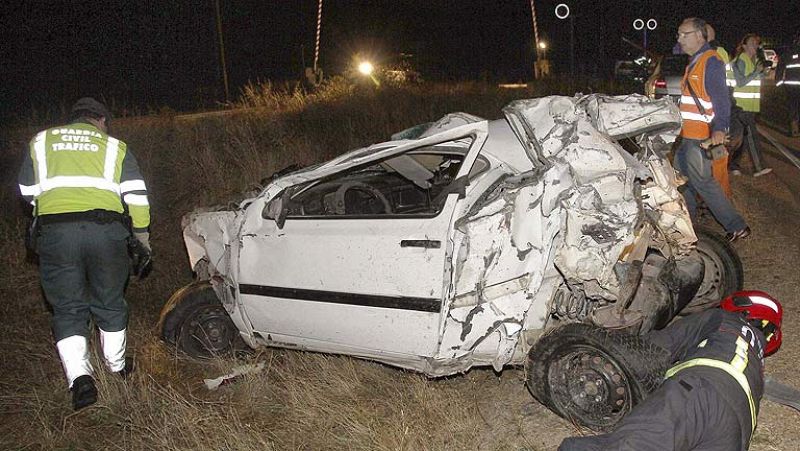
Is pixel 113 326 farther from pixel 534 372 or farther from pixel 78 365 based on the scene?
pixel 534 372

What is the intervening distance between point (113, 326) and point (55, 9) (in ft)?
80.9

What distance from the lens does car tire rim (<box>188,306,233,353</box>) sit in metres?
4.65

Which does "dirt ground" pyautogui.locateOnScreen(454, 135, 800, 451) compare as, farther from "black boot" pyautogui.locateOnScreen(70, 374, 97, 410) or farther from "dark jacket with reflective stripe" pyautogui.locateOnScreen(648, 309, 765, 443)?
"black boot" pyautogui.locateOnScreen(70, 374, 97, 410)

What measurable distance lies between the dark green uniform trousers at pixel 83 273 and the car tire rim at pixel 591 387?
2.77 m

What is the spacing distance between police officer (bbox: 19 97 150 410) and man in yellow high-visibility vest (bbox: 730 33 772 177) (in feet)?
22.2

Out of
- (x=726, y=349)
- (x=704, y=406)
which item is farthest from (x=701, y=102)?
(x=704, y=406)

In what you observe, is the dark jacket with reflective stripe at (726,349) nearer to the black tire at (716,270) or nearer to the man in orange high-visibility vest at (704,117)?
the black tire at (716,270)

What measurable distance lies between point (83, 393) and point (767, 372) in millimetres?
3997

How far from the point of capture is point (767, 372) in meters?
3.76

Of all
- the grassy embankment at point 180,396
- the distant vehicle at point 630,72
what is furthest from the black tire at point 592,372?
the distant vehicle at point 630,72

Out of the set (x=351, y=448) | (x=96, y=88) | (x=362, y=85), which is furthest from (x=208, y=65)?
(x=351, y=448)

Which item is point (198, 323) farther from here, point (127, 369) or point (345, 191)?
point (345, 191)

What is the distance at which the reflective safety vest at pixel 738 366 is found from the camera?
246cm

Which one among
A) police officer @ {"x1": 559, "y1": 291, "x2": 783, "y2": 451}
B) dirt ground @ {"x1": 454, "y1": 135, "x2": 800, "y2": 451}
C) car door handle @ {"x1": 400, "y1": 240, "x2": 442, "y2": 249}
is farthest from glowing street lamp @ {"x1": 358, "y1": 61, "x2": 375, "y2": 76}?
police officer @ {"x1": 559, "y1": 291, "x2": 783, "y2": 451}
